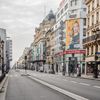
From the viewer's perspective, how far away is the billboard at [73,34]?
115750mm

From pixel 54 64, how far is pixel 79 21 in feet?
158

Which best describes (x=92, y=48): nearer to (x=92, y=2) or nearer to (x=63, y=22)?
(x=92, y=2)

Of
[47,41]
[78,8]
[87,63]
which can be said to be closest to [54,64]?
[47,41]

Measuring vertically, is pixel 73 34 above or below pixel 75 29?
below

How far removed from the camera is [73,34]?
386 ft

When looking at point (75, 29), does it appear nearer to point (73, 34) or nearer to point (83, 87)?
point (73, 34)

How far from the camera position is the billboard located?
380 ft

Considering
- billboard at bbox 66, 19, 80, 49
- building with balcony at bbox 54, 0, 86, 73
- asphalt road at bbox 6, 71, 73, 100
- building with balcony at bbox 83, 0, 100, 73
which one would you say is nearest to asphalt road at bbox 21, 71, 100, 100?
asphalt road at bbox 6, 71, 73, 100

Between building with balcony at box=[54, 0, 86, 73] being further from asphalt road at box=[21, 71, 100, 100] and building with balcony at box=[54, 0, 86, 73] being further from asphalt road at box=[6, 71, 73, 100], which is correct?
asphalt road at box=[6, 71, 73, 100]

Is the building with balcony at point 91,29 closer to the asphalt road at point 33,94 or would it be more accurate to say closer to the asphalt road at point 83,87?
the asphalt road at point 83,87

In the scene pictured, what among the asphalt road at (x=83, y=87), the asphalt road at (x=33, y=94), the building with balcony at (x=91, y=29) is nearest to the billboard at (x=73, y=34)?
the building with balcony at (x=91, y=29)

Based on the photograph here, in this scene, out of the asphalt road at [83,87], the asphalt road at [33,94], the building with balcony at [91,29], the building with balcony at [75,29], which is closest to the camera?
the asphalt road at [33,94]

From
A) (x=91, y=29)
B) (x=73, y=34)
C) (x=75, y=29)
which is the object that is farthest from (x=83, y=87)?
(x=73, y=34)

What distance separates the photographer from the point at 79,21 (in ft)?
398
